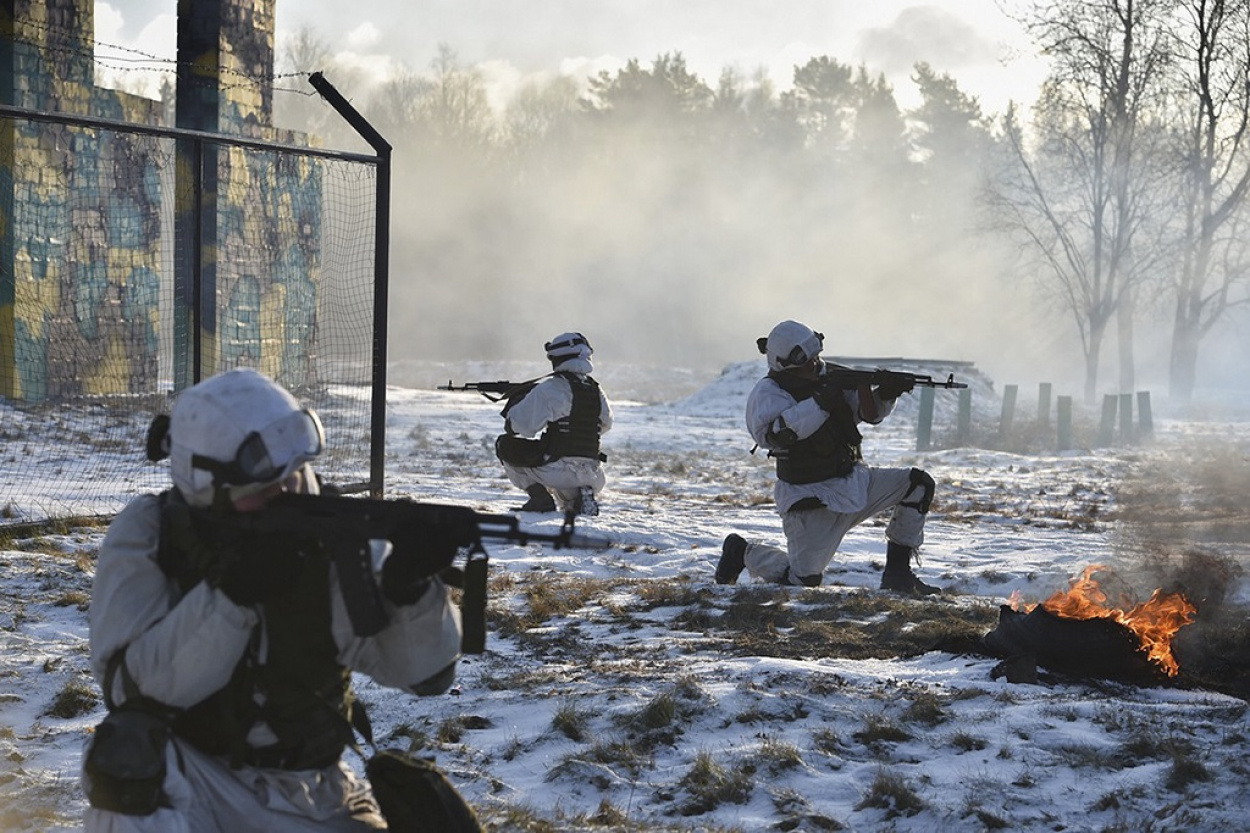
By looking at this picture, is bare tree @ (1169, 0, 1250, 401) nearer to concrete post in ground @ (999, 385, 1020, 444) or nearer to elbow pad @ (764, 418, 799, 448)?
concrete post in ground @ (999, 385, 1020, 444)

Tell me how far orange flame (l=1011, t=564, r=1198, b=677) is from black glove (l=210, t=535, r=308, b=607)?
401 cm

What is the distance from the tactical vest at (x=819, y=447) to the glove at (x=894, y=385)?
285mm

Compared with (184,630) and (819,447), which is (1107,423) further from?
(184,630)

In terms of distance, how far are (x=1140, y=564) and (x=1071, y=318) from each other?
51364 mm

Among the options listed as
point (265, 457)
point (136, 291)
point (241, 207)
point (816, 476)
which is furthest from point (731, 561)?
point (241, 207)

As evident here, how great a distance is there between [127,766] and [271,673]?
39 cm

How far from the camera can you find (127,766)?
2.91 m

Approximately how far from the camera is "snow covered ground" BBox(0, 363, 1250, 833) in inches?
177

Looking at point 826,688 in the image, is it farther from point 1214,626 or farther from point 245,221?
point 245,221

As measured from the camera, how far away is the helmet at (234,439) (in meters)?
3.11

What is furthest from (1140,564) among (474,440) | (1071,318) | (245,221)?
(1071,318)

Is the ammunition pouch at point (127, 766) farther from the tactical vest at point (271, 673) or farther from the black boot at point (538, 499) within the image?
the black boot at point (538, 499)

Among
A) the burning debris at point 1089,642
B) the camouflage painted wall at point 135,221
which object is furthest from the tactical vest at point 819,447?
the camouflage painted wall at point 135,221

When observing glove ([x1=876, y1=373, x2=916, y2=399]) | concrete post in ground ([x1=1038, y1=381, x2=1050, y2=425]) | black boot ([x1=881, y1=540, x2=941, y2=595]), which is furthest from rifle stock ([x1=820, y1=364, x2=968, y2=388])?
concrete post in ground ([x1=1038, y1=381, x2=1050, y2=425])
